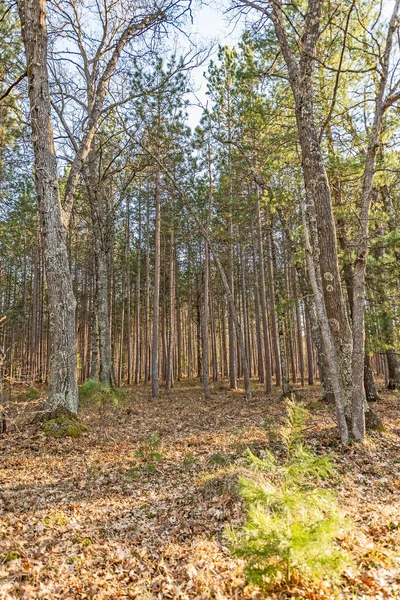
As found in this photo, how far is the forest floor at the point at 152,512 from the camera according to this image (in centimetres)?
305

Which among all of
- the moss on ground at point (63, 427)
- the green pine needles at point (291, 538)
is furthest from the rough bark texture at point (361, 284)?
the moss on ground at point (63, 427)

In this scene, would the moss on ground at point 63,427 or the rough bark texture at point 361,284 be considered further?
the moss on ground at point 63,427

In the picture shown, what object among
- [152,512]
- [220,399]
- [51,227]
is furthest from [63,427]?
[220,399]

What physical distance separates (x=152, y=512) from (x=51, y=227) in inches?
246

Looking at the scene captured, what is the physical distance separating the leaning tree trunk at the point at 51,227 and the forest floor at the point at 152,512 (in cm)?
113

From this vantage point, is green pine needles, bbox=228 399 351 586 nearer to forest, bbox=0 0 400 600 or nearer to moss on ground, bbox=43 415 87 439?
forest, bbox=0 0 400 600

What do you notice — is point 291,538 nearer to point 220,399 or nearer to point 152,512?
point 152,512

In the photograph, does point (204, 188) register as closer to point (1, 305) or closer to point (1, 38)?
point (1, 38)

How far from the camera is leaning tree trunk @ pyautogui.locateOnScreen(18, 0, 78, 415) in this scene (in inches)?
307

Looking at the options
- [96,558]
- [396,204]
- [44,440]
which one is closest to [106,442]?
[44,440]

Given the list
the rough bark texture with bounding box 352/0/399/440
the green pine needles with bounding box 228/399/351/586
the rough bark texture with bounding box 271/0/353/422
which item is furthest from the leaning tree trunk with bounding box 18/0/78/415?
the green pine needles with bounding box 228/399/351/586

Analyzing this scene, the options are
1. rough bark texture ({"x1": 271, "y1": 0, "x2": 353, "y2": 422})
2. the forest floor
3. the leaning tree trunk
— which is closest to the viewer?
the forest floor

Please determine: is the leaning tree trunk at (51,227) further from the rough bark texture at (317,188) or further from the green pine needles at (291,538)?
the green pine needles at (291,538)

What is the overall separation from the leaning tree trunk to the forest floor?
3.70 feet
